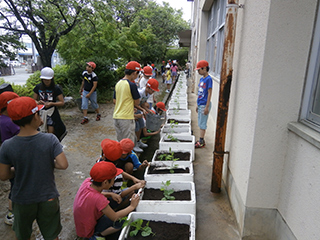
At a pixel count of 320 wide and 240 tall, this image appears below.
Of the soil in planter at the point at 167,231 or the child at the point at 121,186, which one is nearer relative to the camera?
the soil in planter at the point at 167,231

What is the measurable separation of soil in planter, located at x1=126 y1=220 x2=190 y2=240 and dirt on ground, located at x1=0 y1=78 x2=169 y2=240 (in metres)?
1.05

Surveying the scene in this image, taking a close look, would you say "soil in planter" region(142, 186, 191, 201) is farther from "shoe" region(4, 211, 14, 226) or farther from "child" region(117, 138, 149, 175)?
"shoe" region(4, 211, 14, 226)

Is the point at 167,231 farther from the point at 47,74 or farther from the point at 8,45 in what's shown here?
the point at 8,45

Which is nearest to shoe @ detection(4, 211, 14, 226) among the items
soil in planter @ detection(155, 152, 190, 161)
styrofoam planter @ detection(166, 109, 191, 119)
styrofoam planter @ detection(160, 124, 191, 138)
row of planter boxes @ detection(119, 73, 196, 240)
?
row of planter boxes @ detection(119, 73, 196, 240)

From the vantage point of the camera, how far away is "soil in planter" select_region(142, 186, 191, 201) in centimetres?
280

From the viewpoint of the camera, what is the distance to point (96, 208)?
2.25 metres

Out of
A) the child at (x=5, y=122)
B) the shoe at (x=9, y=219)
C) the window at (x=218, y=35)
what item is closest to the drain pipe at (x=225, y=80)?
the child at (x=5, y=122)

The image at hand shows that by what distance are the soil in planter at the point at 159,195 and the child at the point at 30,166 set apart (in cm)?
108

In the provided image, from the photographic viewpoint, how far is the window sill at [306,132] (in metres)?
1.72

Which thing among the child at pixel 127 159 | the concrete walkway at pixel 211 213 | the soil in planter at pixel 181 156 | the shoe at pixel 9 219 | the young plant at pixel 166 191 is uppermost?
the child at pixel 127 159

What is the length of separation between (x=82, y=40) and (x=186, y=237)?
10.3 m

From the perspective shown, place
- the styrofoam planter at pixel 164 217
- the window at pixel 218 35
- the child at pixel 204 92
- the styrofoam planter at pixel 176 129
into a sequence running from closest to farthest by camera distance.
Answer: the styrofoam planter at pixel 164 217 → the child at pixel 204 92 → the styrofoam planter at pixel 176 129 → the window at pixel 218 35

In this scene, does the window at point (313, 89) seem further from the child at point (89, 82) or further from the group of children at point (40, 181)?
the child at point (89, 82)

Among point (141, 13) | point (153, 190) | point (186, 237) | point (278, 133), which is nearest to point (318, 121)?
point (278, 133)
